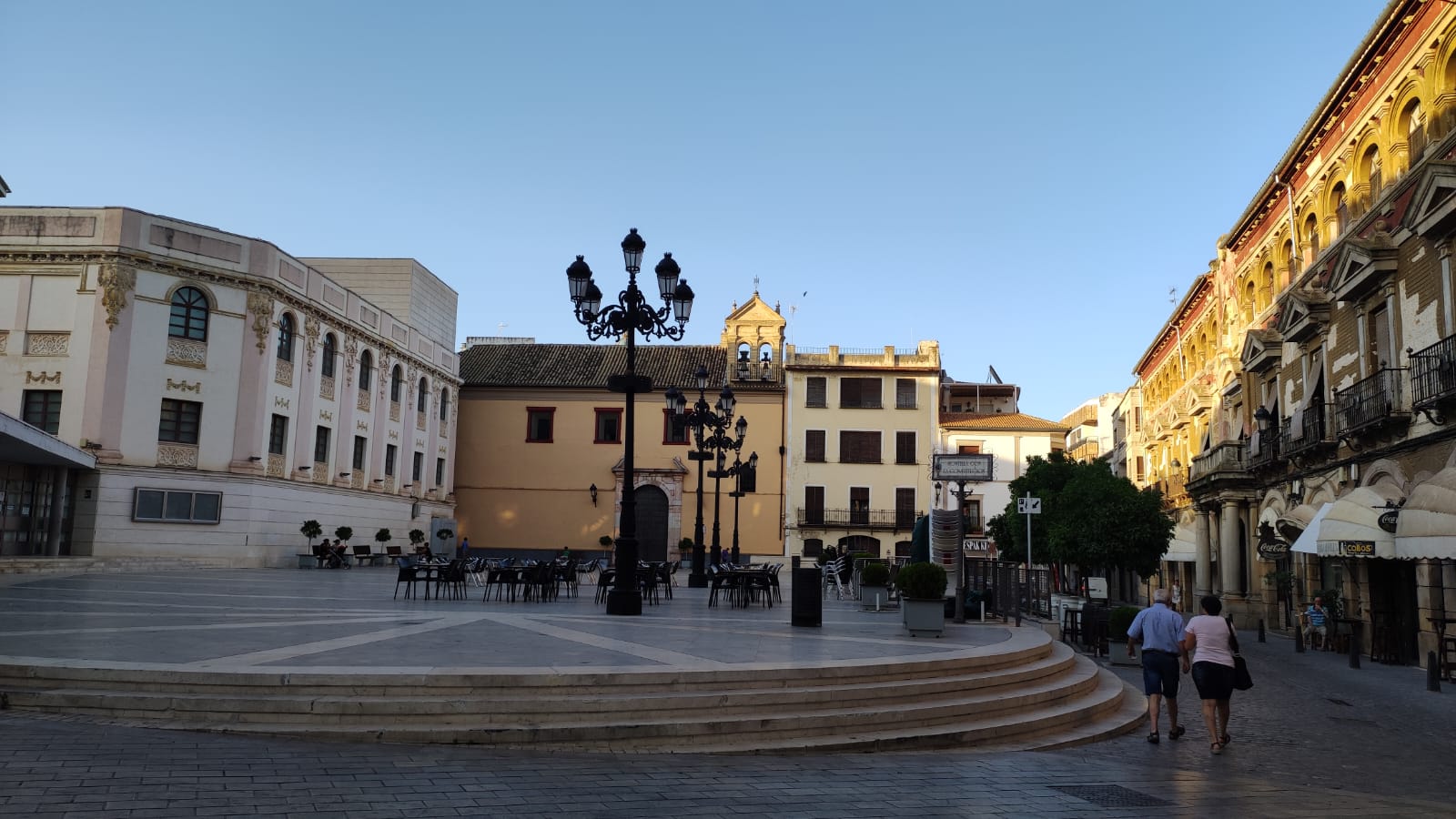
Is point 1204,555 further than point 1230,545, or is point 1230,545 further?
point 1204,555

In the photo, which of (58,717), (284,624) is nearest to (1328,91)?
(284,624)

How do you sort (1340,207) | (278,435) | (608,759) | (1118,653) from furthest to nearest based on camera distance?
(278,435) → (1340,207) → (1118,653) → (608,759)

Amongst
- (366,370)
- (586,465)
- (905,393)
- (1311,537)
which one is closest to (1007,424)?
(905,393)

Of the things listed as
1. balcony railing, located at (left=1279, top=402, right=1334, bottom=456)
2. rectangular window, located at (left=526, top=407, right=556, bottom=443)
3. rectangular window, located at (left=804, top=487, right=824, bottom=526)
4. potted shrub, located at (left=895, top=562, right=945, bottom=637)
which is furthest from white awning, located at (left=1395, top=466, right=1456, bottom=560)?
rectangular window, located at (left=526, top=407, right=556, bottom=443)

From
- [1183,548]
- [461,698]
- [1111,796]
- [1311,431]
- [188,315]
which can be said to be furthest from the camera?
[1183,548]

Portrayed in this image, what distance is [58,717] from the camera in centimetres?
754

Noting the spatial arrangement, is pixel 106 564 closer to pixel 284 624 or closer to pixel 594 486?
pixel 284 624

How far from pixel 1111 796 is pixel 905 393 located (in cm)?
4312

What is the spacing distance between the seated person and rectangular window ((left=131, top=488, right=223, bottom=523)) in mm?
28406

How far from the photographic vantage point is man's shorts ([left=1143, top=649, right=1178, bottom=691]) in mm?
9758

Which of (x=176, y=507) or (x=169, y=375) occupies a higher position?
(x=169, y=375)

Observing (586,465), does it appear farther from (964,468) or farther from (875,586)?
(964,468)

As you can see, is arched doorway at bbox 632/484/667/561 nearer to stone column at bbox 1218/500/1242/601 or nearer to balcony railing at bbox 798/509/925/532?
balcony railing at bbox 798/509/925/532

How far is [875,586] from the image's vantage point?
18.8 metres
